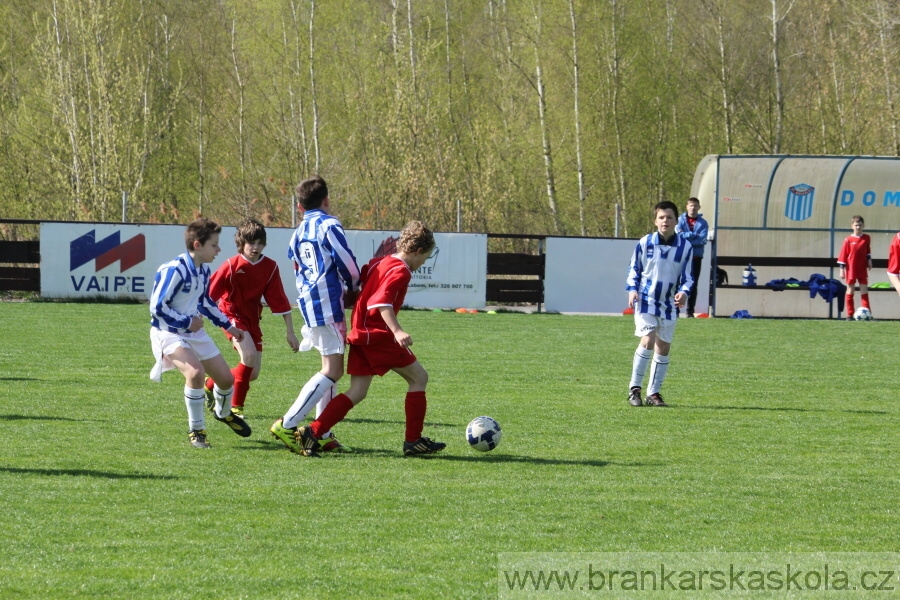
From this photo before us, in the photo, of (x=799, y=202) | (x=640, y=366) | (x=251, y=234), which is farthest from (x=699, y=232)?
(x=251, y=234)

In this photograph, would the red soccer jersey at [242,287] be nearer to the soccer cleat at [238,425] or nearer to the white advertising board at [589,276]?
the soccer cleat at [238,425]

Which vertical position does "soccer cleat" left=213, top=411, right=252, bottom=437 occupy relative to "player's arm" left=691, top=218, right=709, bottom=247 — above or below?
below

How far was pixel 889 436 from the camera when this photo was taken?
793 cm

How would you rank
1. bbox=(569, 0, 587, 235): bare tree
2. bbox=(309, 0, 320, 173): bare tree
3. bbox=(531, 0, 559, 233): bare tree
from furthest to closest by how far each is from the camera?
bbox=(531, 0, 559, 233): bare tree < bbox=(569, 0, 587, 235): bare tree < bbox=(309, 0, 320, 173): bare tree

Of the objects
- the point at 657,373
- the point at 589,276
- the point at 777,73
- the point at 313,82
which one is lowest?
the point at 657,373

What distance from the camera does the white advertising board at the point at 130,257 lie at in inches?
813

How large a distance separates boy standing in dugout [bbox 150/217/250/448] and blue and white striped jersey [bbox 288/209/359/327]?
2.04ft

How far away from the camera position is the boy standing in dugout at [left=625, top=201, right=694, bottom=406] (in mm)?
9539

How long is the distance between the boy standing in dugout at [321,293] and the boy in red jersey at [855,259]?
1461 cm

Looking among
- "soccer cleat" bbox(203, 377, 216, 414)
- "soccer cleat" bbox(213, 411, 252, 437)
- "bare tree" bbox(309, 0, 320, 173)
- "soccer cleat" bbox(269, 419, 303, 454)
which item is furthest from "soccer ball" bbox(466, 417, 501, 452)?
"bare tree" bbox(309, 0, 320, 173)

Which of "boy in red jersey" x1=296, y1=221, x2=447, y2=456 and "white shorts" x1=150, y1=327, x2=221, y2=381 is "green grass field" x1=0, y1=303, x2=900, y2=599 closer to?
"boy in red jersey" x1=296, y1=221, x2=447, y2=456

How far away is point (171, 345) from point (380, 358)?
1379mm

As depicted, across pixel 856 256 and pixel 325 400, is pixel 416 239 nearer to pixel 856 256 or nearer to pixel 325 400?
pixel 325 400

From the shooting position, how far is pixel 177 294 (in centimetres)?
693
